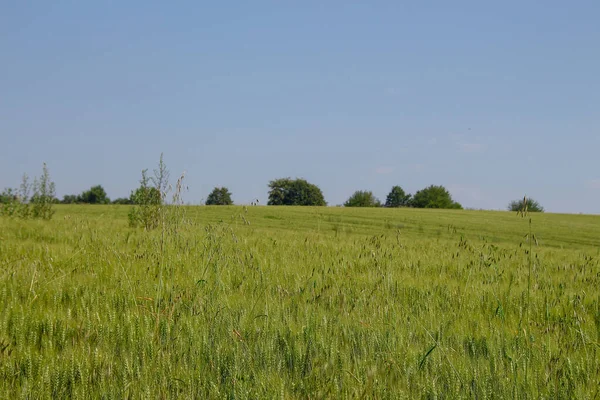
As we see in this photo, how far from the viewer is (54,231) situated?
27.2ft

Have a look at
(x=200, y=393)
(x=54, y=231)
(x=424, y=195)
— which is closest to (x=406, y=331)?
(x=200, y=393)

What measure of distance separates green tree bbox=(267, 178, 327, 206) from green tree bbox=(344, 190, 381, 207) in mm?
6455

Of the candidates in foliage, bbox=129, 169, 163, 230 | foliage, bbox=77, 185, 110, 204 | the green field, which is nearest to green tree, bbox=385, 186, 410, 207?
foliage, bbox=77, 185, 110, 204

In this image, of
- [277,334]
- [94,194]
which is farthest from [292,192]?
[277,334]

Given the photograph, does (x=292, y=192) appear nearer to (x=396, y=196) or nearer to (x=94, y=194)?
(x=396, y=196)

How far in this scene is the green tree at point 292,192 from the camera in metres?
95.2

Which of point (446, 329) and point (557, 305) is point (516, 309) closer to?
point (557, 305)

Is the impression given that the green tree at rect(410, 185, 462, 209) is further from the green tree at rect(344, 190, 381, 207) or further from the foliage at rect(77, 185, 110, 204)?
the foliage at rect(77, 185, 110, 204)

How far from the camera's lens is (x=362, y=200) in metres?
101

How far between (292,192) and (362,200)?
1498cm

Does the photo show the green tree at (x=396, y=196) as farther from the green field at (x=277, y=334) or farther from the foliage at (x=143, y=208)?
the green field at (x=277, y=334)

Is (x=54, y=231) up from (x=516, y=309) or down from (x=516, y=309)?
up

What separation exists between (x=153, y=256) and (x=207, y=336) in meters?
3.32

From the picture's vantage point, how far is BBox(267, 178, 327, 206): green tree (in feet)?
313
